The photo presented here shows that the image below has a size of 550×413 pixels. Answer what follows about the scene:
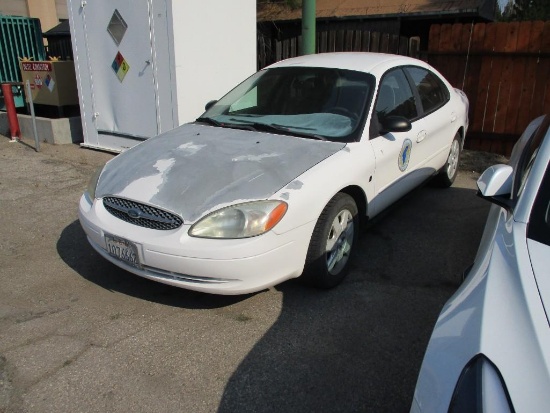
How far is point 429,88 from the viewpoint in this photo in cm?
495

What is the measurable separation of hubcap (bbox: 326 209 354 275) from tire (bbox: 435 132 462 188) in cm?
242

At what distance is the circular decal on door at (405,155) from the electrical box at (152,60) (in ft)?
11.6

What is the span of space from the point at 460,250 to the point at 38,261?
3.62 m

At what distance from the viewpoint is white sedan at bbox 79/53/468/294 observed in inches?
111

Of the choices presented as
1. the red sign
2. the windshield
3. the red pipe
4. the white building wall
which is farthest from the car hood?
the red sign

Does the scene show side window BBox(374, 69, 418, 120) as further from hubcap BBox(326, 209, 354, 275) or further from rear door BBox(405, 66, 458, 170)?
hubcap BBox(326, 209, 354, 275)

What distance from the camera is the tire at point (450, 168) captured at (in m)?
5.49

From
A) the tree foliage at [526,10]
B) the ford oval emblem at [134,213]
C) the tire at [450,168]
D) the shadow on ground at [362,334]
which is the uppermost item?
the tree foliage at [526,10]

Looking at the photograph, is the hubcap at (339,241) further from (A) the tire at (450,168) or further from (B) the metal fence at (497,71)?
(B) the metal fence at (497,71)

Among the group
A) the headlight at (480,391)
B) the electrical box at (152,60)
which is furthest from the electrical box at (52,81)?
the headlight at (480,391)

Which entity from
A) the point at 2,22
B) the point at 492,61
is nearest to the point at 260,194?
the point at 492,61

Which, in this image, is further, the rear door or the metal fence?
the metal fence

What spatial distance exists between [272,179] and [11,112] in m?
6.86

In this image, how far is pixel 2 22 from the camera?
9172mm
